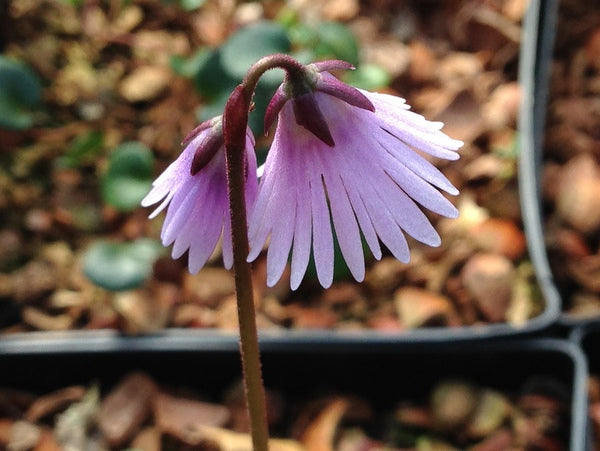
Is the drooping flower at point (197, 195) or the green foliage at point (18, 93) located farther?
the green foliage at point (18, 93)

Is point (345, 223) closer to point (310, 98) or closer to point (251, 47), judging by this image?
point (310, 98)

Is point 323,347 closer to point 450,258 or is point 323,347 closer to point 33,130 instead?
point 450,258

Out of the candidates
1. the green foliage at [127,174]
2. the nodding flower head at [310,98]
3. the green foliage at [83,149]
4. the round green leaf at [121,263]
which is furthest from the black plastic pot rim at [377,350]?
the nodding flower head at [310,98]

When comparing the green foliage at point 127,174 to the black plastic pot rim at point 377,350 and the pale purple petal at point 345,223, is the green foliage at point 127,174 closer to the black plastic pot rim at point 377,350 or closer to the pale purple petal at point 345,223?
the black plastic pot rim at point 377,350

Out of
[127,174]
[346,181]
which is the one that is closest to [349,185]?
[346,181]

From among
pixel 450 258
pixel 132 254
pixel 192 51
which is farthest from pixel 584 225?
pixel 192 51
